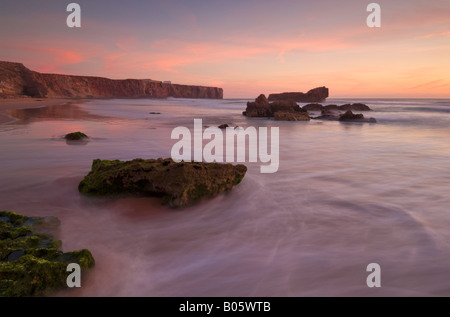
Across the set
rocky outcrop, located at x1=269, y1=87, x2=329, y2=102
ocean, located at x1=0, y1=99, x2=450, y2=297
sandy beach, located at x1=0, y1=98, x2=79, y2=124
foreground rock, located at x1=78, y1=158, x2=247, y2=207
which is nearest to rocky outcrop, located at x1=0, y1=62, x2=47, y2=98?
sandy beach, located at x1=0, y1=98, x2=79, y2=124

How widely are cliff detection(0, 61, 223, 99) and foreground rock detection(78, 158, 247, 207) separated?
45.4 metres

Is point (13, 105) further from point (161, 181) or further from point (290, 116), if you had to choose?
point (161, 181)

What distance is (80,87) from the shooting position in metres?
96.0

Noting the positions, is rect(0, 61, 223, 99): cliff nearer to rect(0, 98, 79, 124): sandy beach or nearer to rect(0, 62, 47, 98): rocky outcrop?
rect(0, 62, 47, 98): rocky outcrop

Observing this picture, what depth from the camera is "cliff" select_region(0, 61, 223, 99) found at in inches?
1689

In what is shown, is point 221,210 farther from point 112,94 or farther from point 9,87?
point 112,94

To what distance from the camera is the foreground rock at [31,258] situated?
1.72m

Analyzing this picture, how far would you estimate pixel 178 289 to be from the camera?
6.39 ft

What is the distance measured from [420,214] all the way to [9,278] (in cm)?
391

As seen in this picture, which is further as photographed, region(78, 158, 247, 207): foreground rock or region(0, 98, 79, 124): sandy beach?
region(0, 98, 79, 124): sandy beach

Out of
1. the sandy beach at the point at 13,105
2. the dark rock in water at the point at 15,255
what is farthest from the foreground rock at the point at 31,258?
the sandy beach at the point at 13,105

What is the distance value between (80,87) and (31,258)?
359ft

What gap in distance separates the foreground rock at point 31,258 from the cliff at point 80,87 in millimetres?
46067

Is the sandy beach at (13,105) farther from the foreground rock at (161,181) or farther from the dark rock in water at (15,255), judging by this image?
the dark rock in water at (15,255)
